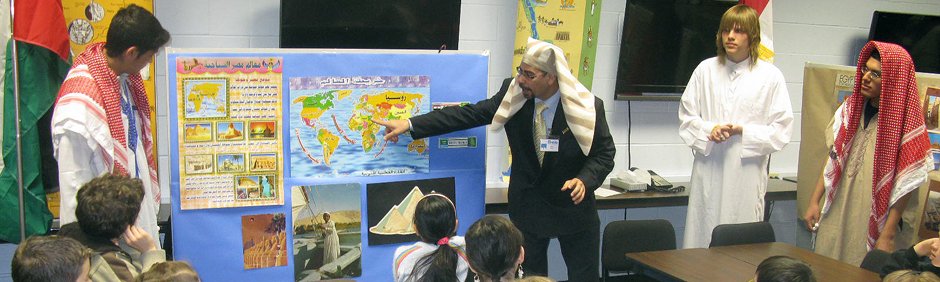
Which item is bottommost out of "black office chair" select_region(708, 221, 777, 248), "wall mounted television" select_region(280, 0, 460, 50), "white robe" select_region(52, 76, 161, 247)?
"black office chair" select_region(708, 221, 777, 248)

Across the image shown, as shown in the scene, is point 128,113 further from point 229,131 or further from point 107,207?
point 107,207

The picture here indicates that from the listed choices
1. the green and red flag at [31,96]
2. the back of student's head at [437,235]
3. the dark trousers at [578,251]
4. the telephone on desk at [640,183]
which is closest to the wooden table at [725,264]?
the dark trousers at [578,251]

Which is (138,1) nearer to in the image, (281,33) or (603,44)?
(281,33)

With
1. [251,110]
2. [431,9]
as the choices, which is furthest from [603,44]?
[251,110]

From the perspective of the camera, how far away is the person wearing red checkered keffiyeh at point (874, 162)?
3.71 meters

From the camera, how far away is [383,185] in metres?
3.48

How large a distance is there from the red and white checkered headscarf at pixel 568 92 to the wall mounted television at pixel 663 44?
1534mm

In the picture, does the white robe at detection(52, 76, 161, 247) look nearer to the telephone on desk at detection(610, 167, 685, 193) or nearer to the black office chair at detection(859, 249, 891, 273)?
the telephone on desk at detection(610, 167, 685, 193)

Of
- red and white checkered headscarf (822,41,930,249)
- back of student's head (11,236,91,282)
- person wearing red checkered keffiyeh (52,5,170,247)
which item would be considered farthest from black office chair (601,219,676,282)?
back of student's head (11,236,91,282)

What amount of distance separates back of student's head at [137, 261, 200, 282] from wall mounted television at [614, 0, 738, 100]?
3.21m

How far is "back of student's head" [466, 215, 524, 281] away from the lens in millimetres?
2398

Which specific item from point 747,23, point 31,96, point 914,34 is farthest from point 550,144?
point 914,34

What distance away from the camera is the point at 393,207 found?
351 cm

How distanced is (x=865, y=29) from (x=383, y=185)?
12.9 feet
